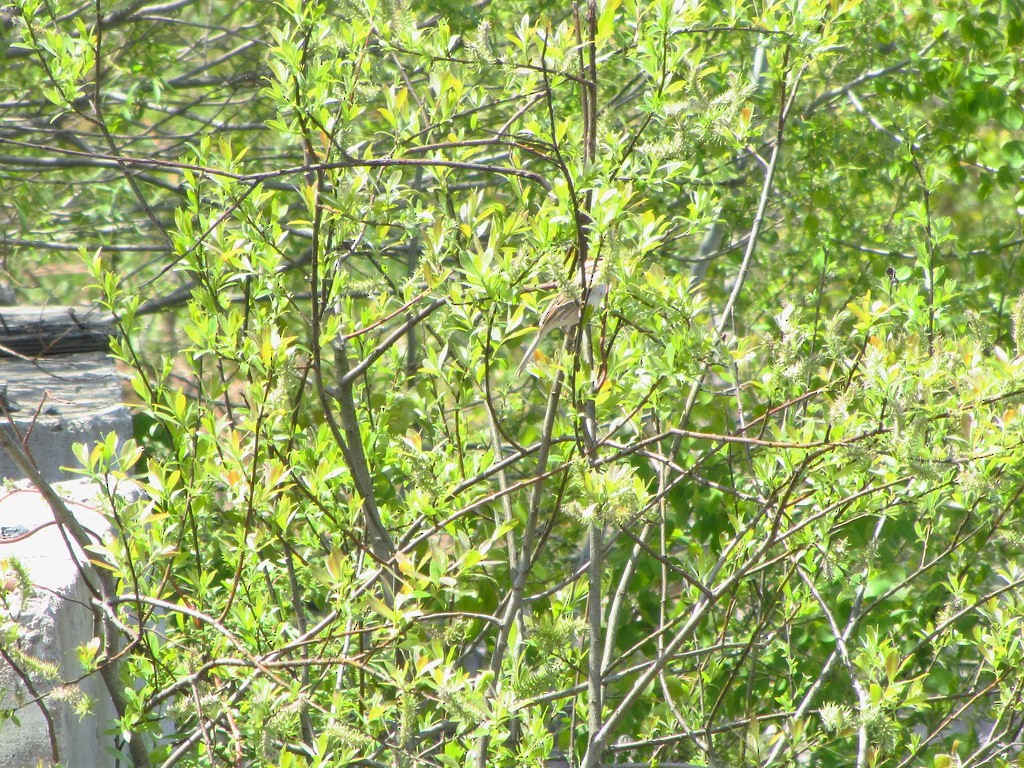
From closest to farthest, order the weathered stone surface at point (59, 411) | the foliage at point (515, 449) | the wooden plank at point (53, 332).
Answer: the foliage at point (515, 449) → the weathered stone surface at point (59, 411) → the wooden plank at point (53, 332)

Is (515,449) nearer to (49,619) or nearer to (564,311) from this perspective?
(564,311)

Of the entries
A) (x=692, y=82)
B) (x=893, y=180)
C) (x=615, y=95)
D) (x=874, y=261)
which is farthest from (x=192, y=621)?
(x=893, y=180)

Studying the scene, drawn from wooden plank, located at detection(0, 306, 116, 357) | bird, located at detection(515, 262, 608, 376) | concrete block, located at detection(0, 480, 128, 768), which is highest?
bird, located at detection(515, 262, 608, 376)

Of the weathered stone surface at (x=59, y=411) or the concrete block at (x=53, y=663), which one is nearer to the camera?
the concrete block at (x=53, y=663)

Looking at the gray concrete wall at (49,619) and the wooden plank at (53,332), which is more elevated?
the wooden plank at (53,332)

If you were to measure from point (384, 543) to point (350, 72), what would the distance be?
101cm

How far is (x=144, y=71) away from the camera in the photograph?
5.20 m

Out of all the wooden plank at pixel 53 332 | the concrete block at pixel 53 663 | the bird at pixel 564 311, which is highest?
the bird at pixel 564 311

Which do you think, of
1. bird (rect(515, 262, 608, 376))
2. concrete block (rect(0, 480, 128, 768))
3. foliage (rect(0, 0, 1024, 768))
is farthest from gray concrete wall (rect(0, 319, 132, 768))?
bird (rect(515, 262, 608, 376))

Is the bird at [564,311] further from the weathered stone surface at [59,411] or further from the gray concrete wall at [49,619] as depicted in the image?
the weathered stone surface at [59,411]

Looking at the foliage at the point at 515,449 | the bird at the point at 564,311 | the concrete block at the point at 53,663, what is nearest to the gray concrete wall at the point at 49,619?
the concrete block at the point at 53,663

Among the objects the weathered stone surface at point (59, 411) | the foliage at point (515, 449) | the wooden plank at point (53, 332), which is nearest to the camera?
the foliage at point (515, 449)

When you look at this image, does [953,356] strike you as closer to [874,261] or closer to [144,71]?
[874,261]

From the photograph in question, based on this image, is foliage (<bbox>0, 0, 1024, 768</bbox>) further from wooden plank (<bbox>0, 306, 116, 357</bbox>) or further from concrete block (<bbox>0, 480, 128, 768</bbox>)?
wooden plank (<bbox>0, 306, 116, 357</bbox>)
